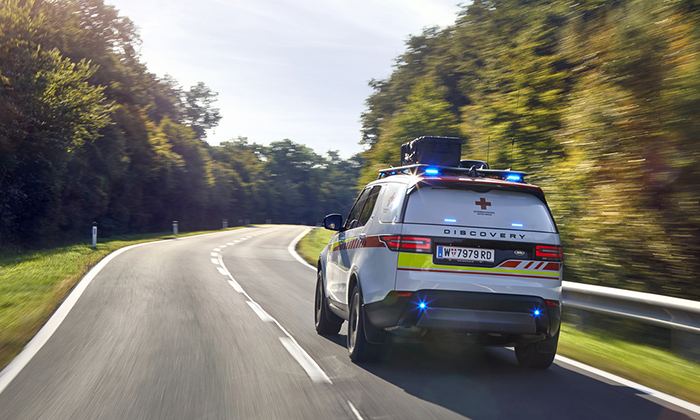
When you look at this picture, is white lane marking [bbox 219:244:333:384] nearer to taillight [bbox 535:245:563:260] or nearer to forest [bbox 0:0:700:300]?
taillight [bbox 535:245:563:260]

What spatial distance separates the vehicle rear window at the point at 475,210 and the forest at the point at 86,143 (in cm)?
2168

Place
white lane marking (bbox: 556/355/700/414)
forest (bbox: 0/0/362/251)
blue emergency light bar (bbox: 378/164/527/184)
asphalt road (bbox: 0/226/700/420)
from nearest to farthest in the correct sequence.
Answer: asphalt road (bbox: 0/226/700/420) < white lane marking (bbox: 556/355/700/414) < blue emergency light bar (bbox: 378/164/527/184) < forest (bbox: 0/0/362/251)

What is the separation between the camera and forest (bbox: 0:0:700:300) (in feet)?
29.6

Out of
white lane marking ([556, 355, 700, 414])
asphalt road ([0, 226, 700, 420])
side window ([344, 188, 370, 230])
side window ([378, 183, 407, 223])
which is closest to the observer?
asphalt road ([0, 226, 700, 420])

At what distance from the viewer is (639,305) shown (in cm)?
648

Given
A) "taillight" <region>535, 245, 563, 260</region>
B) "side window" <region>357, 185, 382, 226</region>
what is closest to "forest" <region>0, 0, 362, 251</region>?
"side window" <region>357, 185, 382, 226</region>

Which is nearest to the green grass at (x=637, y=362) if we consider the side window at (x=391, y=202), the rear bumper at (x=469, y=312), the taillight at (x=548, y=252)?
the rear bumper at (x=469, y=312)

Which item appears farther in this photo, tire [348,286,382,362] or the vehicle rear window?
tire [348,286,382,362]

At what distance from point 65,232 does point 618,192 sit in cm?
2957

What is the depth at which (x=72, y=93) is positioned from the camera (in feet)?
84.8

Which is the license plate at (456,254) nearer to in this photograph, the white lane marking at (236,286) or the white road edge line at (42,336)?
the white road edge line at (42,336)

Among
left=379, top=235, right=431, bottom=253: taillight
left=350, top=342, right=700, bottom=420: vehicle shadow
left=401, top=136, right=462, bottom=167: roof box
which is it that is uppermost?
left=401, top=136, right=462, bottom=167: roof box

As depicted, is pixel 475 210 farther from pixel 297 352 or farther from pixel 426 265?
pixel 297 352

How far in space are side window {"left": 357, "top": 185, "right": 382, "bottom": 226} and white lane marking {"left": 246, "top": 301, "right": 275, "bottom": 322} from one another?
236cm
